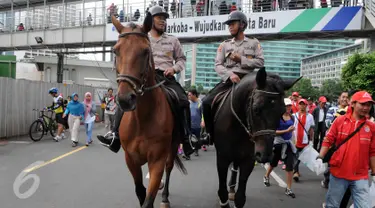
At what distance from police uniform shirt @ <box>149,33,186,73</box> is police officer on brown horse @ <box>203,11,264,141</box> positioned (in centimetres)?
65

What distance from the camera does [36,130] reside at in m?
12.7

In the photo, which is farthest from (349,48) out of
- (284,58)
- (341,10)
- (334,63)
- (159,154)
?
(159,154)

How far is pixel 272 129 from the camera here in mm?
3414

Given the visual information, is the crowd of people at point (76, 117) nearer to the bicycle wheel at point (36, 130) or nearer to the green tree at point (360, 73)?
the bicycle wheel at point (36, 130)

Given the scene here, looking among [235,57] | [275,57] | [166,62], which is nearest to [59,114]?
[166,62]

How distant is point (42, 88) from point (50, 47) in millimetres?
11775

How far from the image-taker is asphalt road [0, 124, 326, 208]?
5445mm

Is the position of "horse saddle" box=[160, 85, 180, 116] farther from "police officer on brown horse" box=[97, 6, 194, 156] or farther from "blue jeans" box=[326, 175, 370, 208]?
"blue jeans" box=[326, 175, 370, 208]

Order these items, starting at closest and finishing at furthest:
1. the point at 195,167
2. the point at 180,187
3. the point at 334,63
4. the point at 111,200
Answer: the point at 111,200, the point at 180,187, the point at 195,167, the point at 334,63

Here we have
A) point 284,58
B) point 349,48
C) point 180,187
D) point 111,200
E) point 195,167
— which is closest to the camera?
point 111,200

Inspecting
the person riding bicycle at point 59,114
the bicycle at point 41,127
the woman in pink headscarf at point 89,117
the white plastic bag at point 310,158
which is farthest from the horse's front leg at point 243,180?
the bicycle at point 41,127

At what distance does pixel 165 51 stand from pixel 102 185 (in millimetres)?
3365

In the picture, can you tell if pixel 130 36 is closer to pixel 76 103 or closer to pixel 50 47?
pixel 76 103

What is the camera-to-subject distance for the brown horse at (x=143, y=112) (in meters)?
2.99
